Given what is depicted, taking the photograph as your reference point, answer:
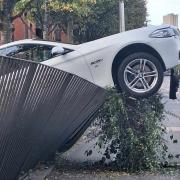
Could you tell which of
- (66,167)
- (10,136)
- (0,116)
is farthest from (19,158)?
(66,167)

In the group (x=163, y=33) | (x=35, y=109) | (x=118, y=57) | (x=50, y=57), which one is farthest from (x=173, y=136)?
(x=35, y=109)

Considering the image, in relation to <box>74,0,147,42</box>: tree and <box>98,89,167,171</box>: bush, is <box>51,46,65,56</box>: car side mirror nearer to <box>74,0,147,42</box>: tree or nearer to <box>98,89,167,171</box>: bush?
<box>98,89,167,171</box>: bush

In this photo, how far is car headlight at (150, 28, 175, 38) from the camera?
9.91 metres

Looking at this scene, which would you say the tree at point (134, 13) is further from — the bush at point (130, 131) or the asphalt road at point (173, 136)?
the bush at point (130, 131)

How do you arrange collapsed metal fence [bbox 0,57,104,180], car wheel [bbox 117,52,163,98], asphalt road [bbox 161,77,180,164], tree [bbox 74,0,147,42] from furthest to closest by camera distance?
tree [bbox 74,0,147,42], asphalt road [bbox 161,77,180,164], car wheel [bbox 117,52,163,98], collapsed metal fence [bbox 0,57,104,180]

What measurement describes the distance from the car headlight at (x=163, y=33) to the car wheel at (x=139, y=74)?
383mm

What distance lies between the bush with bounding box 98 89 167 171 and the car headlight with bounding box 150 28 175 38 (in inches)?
42.6

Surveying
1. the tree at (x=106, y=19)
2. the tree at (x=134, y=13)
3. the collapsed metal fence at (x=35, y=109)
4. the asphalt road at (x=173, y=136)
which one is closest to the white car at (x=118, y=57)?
the collapsed metal fence at (x=35, y=109)

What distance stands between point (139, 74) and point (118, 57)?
508 mm

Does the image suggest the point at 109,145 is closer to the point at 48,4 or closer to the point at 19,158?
the point at 19,158

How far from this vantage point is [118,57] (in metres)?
9.88

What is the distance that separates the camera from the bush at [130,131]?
9.74 meters

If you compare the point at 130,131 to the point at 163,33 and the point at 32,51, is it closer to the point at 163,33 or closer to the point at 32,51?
the point at 163,33

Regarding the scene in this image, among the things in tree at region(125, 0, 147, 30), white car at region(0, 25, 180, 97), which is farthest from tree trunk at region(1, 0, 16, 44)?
tree at region(125, 0, 147, 30)
